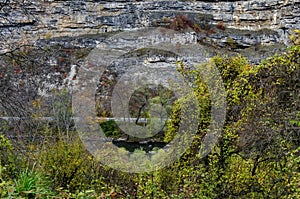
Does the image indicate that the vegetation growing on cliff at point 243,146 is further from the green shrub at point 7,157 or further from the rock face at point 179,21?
the rock face at point 179,21

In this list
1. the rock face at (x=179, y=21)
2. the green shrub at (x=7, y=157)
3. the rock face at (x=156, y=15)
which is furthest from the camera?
the rock face at (x=156, y=15)

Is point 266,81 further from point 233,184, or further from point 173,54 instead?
point 173,54

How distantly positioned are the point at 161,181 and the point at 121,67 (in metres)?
30.8

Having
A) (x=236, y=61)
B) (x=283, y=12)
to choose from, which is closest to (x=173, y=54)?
(x=283, y=12)

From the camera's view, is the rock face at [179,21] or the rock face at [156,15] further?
the rock face at [156,15]

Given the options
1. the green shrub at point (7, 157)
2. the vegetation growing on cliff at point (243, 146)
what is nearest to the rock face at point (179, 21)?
the vegetation growing on cliff at point (243, 146)

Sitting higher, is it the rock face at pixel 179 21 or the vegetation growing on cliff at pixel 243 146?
the vegetation growing on cliff at pixel 243 146

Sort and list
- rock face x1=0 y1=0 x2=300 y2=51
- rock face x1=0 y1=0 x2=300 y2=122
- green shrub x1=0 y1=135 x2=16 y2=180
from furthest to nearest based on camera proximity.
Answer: rock face x1=0 y1=0 x2=300 y2=51, rock face x1=0 y1=0 x2=300 y2=122, green shrub x1=0 y1=135 x2=16 y2=180

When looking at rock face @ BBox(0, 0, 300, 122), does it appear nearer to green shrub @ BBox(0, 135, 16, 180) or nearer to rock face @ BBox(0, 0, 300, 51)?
rock face @ BBox(0, 0, 300, 51)

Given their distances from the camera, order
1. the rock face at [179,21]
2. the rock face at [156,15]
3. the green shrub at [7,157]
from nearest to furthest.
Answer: the green shrub at [7,157] → the rock face at [179,21] → the rock face at [156,15]

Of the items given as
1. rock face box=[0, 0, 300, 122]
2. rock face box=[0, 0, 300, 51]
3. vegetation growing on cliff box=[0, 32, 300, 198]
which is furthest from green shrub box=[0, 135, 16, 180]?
rock face box=[0, 0, 300, 51]

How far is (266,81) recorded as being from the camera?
4891 mm

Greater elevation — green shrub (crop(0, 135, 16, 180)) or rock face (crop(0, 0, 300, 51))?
green shrub (crop(0, 135, 16, 180))

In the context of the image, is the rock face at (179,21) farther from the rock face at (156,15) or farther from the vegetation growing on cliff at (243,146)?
the vegetation growing on cliff at (243,146)
